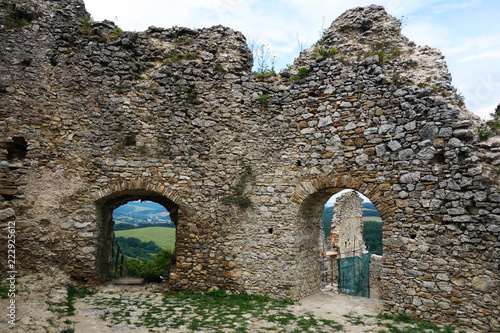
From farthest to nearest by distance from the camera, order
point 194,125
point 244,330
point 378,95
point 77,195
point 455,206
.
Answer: point 194,125 < point 77,195 < point 378,95 < point 455,206 < point 244,330

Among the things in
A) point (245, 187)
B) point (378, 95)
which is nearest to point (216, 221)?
point (245, 187)

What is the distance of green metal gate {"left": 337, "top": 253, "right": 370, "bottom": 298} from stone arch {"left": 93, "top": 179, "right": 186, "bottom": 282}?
570 centimetres

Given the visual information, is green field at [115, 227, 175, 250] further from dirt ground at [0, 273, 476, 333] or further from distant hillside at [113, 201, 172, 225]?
dirt ground at [0, 273, 476, 333]

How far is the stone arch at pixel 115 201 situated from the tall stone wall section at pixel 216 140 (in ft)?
0.22

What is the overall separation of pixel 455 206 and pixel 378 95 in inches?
112

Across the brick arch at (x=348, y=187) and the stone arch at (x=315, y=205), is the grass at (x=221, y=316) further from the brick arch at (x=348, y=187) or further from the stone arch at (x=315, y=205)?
the brick arch at (x=348, y=187)

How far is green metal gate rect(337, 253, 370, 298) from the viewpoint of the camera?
1016cm

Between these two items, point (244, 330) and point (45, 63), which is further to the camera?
point (45, 63)

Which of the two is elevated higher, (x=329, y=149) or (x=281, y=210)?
(x=329, y=149)

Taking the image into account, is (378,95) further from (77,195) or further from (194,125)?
(77,195)

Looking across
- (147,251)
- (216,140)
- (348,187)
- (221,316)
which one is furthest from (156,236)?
(348,187)

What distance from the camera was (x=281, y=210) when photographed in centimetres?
766

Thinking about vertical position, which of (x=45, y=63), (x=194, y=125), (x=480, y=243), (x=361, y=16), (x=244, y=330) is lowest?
(x=244, y=330)

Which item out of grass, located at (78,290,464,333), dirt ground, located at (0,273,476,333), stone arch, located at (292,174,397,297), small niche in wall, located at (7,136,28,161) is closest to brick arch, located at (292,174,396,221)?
stone arch, located at (292,174,397,297)
